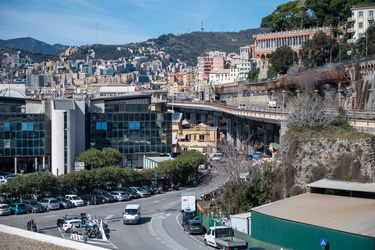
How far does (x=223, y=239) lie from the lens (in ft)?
92.5

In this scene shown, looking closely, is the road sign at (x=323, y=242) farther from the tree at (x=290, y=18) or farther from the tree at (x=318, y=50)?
the tree at (x=290, y=18)

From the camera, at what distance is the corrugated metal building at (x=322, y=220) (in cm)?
2231

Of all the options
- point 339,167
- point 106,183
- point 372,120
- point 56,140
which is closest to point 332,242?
point 339,167

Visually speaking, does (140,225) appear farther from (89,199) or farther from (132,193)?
(132,193)

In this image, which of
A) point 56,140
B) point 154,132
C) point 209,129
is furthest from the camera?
point 209,129

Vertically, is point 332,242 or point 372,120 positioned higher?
point 372,120

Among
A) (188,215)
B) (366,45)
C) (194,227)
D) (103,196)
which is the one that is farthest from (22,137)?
(366,45)

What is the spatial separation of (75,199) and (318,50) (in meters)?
53.6

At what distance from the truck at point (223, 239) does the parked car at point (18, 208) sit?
1449cm

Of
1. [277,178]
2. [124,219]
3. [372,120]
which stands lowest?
[124,219]

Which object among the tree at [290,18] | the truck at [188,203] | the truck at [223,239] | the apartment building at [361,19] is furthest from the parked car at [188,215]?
the tree at [290,18]

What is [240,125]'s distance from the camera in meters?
76.9

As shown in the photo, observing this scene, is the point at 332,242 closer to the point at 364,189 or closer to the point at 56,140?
the point at 364,189

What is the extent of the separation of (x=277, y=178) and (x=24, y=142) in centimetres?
3518
